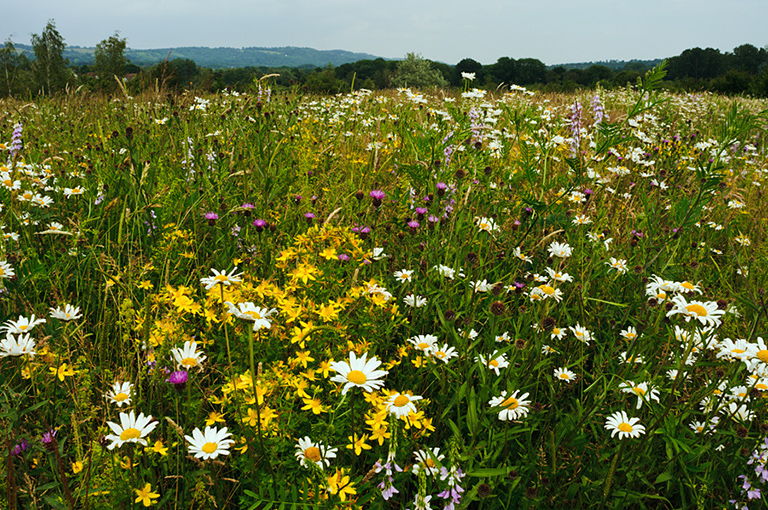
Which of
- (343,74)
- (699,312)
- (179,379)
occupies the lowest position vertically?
(179,379)

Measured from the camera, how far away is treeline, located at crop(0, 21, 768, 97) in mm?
6121

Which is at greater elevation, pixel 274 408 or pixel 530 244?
pixel 530 244

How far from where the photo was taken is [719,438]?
1.49 metres

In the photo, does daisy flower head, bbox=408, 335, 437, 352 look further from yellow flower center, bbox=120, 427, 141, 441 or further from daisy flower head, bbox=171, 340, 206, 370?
yellow flower center, bbox=120, 427, 141, 441

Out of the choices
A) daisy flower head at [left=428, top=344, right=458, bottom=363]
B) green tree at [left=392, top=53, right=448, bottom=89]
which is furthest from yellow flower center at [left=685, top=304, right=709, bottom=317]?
green tree at [left=392, top=53, right=448, bottom=89]

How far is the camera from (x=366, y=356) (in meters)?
1.50

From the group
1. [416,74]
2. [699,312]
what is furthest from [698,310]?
[416,74]

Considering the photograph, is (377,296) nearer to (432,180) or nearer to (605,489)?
(605,489)

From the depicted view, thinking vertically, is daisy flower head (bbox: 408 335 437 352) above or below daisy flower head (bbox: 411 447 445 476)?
above

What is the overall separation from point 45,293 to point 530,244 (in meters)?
2.64

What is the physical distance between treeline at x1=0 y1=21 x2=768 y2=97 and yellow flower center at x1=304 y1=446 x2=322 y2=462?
2.42 metres

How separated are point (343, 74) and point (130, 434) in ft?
143

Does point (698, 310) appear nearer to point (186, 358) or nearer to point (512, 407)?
point (512, 407)

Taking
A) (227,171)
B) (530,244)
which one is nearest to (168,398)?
(227,171)
